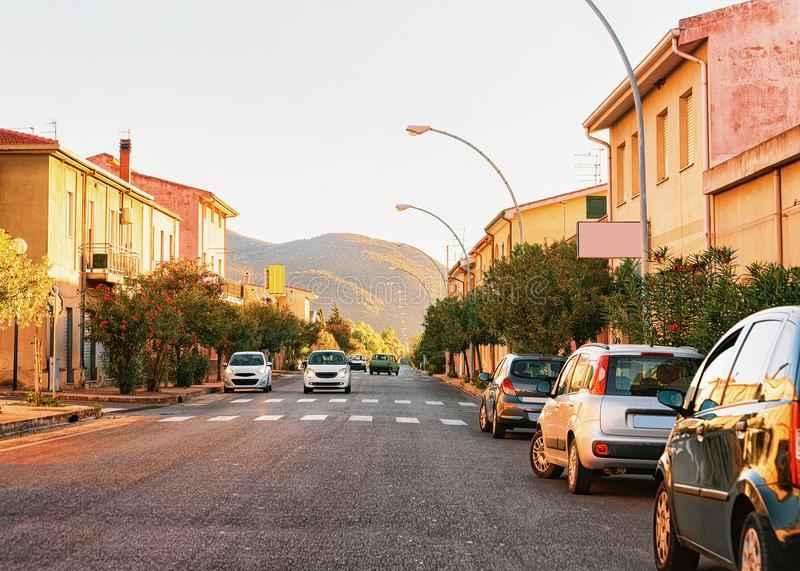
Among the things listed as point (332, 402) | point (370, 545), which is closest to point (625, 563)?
point (370, 545)

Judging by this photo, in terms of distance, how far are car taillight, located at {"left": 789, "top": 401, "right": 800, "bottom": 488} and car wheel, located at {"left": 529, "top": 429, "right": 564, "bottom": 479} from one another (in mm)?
8701

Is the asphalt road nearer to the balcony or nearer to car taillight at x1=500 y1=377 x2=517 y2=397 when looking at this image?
car taillight at x1=500 y1=377 x2=517 y2=397

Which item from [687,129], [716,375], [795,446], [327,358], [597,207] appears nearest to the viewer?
[795,446]

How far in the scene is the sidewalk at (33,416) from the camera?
842 inches

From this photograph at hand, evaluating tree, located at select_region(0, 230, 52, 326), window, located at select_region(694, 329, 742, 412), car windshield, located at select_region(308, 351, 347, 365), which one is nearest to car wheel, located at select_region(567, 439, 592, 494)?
window, located at select_region(694, 329, 742, 412)

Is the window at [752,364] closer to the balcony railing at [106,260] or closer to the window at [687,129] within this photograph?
the window at [687,129]

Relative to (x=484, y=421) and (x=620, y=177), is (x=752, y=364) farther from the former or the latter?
(x=620, y=177)

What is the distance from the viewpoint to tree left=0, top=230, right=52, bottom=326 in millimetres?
23391

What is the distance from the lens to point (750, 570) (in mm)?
5656

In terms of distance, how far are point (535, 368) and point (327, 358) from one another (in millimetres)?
22592

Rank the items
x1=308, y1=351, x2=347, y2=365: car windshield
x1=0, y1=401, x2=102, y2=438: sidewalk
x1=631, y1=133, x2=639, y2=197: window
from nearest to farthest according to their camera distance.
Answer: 1. x1=0, y1=401, x2=102, y2=438: sidewalk
2. x1=631, y1=133, x2=639, y2=197: window
3. x1=308, y1=351, x2=347, y2=365: car windshield

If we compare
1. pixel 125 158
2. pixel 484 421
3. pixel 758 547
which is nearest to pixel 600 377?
pixel 758 547

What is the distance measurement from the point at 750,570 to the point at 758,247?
52.0 feet

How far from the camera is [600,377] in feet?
40.6
